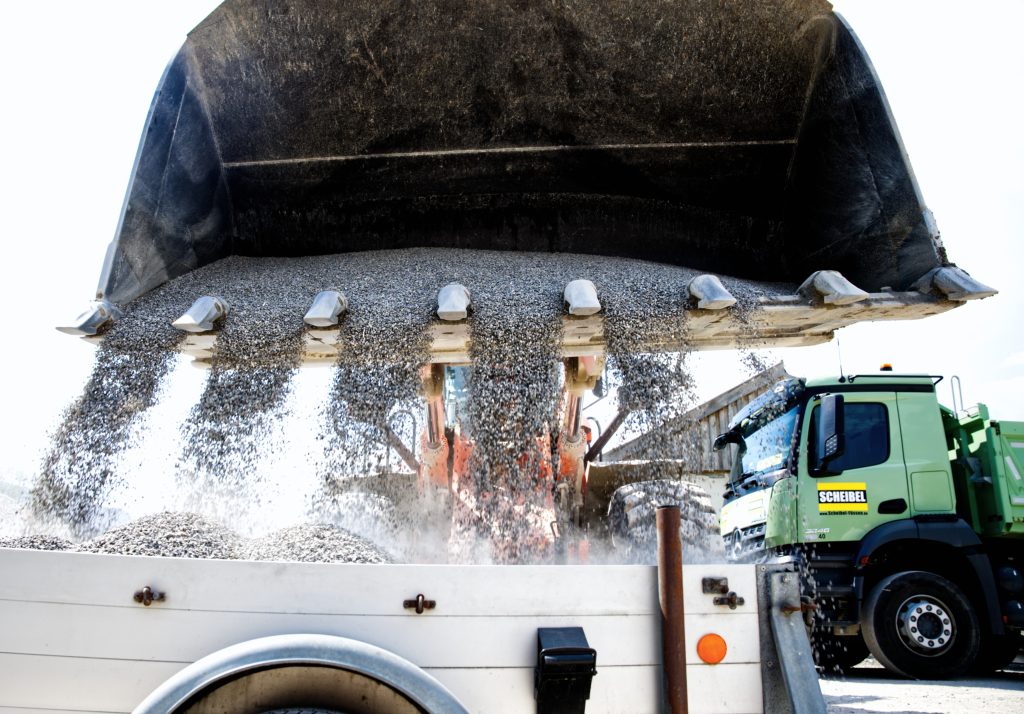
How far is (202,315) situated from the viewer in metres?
2.92

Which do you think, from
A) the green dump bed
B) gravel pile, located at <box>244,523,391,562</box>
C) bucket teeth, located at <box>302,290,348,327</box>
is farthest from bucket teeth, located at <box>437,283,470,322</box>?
Result: the green dump bed

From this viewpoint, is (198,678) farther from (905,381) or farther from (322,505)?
(905,381)

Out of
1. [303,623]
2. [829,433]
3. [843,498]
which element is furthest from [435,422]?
[303,623]

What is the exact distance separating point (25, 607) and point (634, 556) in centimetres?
350

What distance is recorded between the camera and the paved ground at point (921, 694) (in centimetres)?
318

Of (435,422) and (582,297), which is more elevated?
(582,297)

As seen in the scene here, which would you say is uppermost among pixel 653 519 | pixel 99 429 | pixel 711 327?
pixel 711 327

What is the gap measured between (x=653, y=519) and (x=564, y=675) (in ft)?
10.0

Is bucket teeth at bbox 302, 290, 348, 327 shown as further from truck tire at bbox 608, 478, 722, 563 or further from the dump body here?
truck tire at bbox 608, 478, 722, 563

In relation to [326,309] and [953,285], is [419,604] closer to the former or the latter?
[326,309]

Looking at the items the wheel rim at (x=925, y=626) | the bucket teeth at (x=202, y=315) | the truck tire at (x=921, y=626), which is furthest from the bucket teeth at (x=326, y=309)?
the wheel rim at (x=925, y=626)

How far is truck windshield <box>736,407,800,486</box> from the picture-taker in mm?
4711

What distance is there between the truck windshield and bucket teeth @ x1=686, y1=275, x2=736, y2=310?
6.68 feet

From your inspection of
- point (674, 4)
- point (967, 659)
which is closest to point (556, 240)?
point (674, 4)
